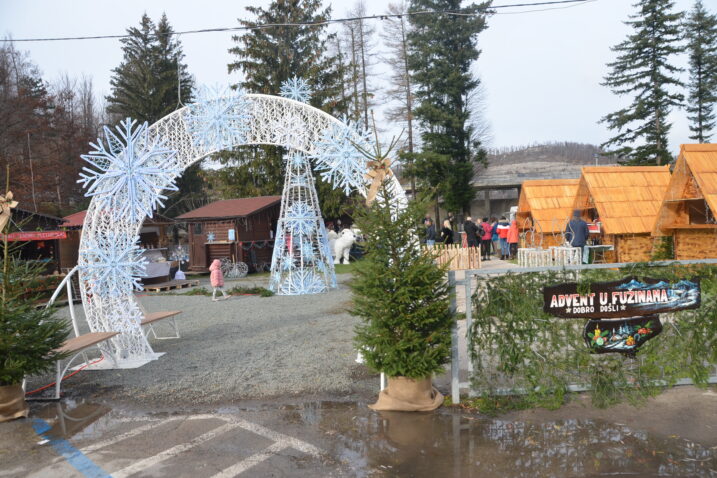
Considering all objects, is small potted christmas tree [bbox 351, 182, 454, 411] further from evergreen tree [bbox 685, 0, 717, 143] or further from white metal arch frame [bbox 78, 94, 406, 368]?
evergreen tree [bbox 685, 0, 717, 143]

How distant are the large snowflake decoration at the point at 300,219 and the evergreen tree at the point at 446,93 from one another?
874 inches

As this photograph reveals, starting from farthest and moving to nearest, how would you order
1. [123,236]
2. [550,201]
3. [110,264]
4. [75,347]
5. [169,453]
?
[550,201] → [123,236] → [110,264] → [75,347] → [169,453]

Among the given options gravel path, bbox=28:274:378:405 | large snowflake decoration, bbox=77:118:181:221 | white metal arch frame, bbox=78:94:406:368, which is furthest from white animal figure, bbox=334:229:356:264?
large snowflake decoration, bbox=77:118:181:221

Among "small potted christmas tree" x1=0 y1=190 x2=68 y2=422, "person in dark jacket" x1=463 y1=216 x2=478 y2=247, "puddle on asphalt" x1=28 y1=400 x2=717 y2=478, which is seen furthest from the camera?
"person in dark jacket" x1=463 y1=216 x2=478 y2=247

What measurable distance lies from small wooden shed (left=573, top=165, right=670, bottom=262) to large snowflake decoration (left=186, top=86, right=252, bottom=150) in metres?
11.7

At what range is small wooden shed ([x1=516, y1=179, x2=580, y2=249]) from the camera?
1962 centimetres

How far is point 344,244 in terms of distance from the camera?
23641mm

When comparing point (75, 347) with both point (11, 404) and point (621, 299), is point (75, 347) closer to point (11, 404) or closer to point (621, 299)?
point (11, 404)

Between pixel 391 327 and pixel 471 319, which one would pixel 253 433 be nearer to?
pixel 391 327

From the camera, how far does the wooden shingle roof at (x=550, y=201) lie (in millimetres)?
19688

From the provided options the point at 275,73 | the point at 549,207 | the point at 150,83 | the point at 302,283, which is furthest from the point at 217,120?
the point at 150,83

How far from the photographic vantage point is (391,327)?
5121 millimetres

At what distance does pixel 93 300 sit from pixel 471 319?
546cm

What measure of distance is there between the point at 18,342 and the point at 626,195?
16333 millimetres
